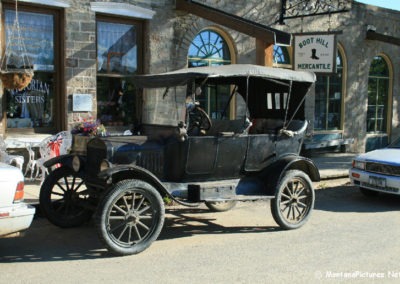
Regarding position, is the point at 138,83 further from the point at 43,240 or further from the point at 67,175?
the point at 43,240

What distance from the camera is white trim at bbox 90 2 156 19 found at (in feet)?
33.3

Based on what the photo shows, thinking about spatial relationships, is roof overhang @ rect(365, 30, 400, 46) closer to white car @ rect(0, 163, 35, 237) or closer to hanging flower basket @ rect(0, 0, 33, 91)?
hanging flower basket @ rect(0, 0, 33, 91)

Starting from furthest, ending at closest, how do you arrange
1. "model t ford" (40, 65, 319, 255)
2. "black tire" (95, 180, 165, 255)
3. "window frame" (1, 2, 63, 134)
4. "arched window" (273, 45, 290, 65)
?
1. "arched window" (273, 45, 290, 65)
2. "window frame" (1, 2, 63, 134)
3. "model t ford" (40, 65, 319, 255)
4. "black tire" (95, 180, 165, 255)

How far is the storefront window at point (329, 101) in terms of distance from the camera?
1509 cm

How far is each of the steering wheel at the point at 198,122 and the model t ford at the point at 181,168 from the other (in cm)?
1

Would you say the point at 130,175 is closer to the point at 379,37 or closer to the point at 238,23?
the point at 238,23

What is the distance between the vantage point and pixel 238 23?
1021 cm

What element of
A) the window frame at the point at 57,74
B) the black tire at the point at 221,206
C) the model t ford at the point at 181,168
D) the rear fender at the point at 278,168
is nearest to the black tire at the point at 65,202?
the model t ford at the point at 181,168

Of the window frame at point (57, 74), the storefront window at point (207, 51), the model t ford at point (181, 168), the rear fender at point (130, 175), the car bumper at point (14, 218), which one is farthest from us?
the storefront window at point (207, 51)

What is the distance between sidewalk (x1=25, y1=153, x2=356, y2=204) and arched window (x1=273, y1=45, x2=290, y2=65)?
2.99 meters

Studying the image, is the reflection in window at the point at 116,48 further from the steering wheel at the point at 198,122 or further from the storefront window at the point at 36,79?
the steering wheel at the point at 198,122

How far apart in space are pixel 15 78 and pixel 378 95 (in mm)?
12967

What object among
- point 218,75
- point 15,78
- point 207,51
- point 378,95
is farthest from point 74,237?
point 378,95

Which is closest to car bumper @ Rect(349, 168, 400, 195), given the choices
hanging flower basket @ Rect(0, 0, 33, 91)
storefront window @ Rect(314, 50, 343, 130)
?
storefront window @ Rect(314, 50, 343, 130)
